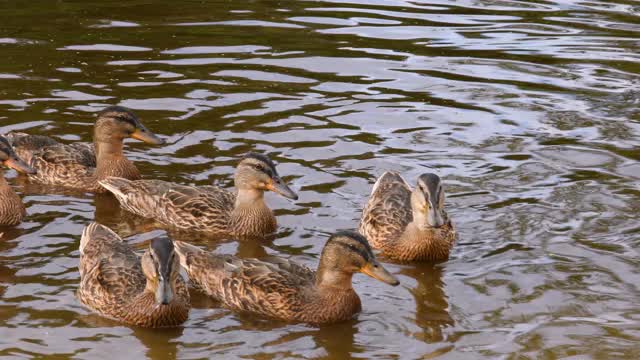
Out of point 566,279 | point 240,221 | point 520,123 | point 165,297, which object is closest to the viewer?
point 165,297

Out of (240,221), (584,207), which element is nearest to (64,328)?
(240,221)

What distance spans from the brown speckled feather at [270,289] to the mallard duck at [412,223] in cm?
116

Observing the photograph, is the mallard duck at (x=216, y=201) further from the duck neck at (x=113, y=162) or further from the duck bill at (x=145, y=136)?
the duck bill at (x=145, y=136)

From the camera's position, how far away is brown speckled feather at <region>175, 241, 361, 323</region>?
32.5 feet

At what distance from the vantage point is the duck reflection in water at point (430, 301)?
31.8 ft

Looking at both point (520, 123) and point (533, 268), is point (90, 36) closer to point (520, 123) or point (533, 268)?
point (520, 123)

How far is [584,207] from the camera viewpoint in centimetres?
1200

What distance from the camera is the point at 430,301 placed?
33.6 ft

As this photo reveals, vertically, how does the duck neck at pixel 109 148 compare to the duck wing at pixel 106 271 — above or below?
above

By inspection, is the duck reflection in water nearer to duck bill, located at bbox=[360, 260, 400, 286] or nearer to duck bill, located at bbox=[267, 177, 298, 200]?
duck bill, located at bbox=[360, 260, 400, 286]

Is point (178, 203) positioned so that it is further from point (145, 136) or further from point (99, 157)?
point (99, 157)

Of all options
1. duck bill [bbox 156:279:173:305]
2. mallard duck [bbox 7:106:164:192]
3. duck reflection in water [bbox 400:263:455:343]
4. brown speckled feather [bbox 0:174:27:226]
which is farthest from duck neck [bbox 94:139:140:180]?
duck bill [bbox 156:279:173:305]

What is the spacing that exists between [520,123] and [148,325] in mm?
6038

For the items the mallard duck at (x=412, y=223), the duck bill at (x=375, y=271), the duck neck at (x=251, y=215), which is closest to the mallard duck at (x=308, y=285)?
the duck bill at (x=375, y=271)
